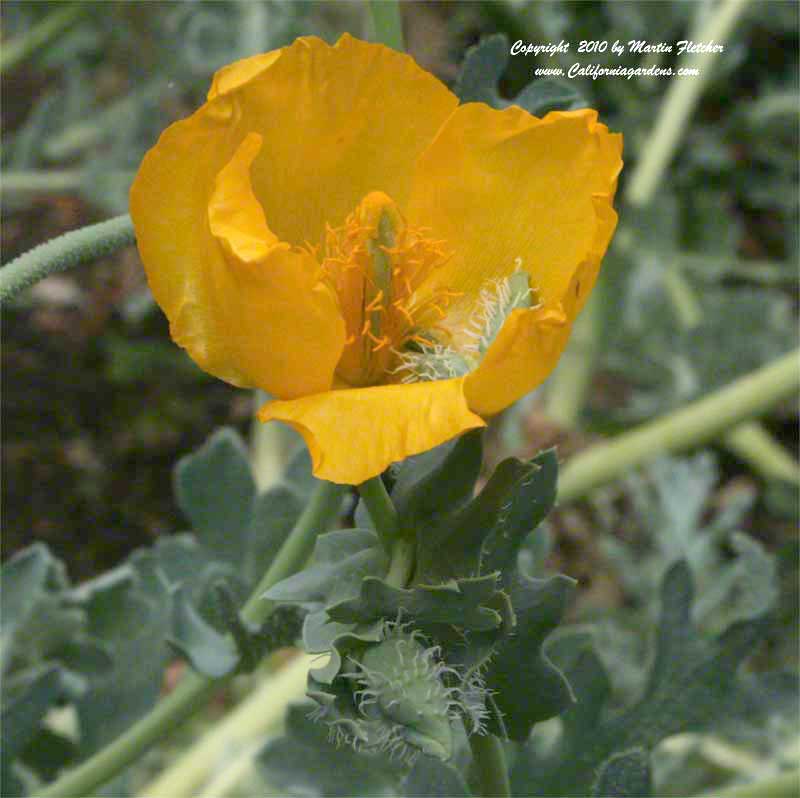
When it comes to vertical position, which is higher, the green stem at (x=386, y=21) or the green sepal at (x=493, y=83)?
the green stem at (x=386, y=21)

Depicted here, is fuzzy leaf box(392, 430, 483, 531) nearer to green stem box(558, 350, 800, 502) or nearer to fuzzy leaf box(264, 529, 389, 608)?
fuzzy leaf box(264, 529, 389, 608)

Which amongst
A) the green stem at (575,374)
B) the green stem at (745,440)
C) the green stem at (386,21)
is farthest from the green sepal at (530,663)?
the green stem at (575,374)

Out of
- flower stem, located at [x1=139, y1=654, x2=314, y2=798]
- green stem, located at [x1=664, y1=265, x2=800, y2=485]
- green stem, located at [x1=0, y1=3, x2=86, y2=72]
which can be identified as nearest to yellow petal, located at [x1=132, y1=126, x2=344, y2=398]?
flower stem, located at [x1=139, y1=654, x2=314, y2=798]

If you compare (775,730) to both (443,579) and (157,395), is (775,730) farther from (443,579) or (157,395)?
(157,395)

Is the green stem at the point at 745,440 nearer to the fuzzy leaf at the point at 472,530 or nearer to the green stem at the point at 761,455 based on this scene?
the green stem at the point at 761,455

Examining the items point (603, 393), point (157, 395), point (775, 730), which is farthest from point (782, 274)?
point (157, 395)
